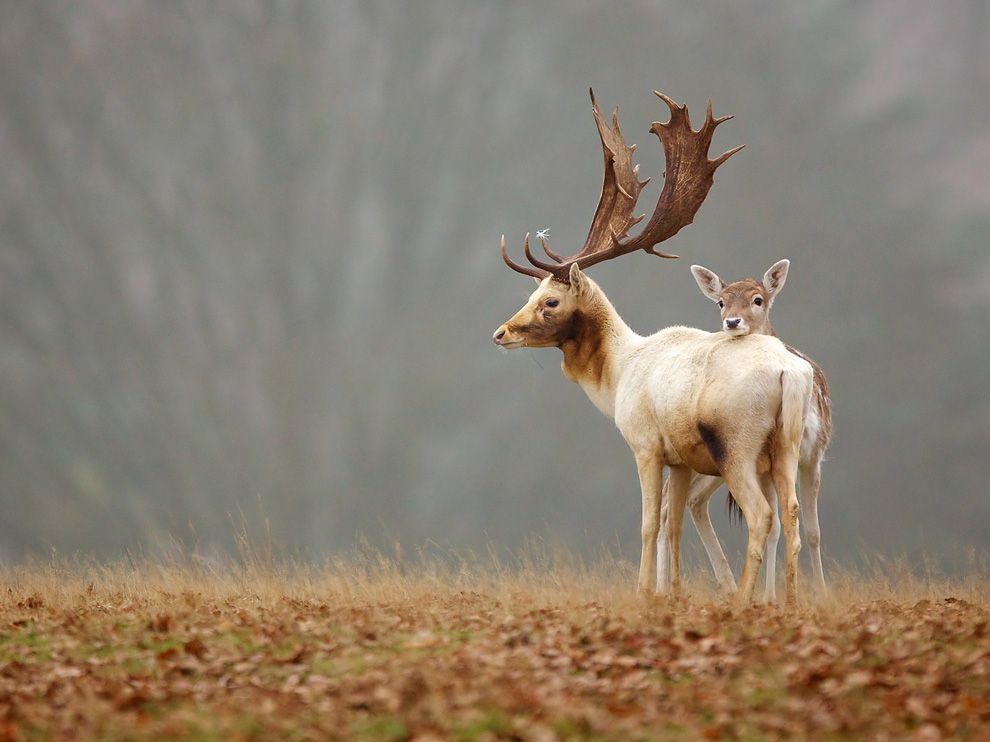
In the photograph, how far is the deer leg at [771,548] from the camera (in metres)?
10.4

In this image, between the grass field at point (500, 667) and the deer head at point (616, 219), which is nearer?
the grass field at point (500, 667)

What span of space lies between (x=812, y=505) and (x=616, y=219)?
4.16m

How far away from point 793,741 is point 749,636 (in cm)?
248

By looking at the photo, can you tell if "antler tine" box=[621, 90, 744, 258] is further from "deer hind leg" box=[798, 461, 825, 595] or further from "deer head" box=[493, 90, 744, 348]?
"deer hind leg" box=[798, 461, 825, 595]

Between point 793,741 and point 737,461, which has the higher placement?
point 737,461

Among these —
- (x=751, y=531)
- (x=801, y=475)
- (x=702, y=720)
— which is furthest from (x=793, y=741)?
(x=801, y=475)

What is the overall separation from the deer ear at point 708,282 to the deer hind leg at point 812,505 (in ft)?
6.86

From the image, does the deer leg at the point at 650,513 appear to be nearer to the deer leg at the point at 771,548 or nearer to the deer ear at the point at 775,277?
the deer leg at the point at 771,548

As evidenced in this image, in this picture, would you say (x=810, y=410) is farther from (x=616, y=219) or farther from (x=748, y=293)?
(x=616, y=219)

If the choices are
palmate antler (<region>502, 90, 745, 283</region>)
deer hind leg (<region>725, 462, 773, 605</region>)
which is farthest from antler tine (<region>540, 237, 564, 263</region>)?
deer hind leg (<region>725, 462, 773, 605</region>)

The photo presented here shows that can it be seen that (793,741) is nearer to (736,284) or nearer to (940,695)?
(940,695)

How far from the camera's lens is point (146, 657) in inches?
313

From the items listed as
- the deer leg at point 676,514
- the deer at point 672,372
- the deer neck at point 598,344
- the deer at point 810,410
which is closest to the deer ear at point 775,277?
the deer at point 810,410

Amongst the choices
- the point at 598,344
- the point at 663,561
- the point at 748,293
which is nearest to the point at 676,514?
the point at 663,561
